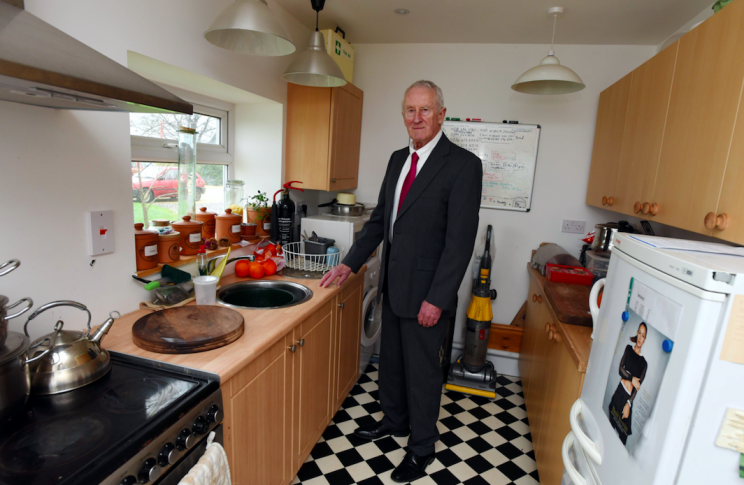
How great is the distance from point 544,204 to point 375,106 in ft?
4.81

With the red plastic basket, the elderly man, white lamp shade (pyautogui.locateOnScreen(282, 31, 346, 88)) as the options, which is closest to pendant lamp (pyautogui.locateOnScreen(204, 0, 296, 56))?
white lamp shade (pyautogui.locateOnScreen(282, 31, 346, 88))

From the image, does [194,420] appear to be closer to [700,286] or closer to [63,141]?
[63,141]

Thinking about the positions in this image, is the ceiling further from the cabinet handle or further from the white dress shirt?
the cabinet handle

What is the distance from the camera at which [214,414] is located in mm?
1084

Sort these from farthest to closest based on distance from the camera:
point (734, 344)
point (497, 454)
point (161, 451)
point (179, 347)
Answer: point (497, 454) → point (179, 347) → point (161, 451) → point (734, 344)

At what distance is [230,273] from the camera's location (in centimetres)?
215

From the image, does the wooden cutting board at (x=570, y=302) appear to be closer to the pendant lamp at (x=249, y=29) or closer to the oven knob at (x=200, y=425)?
the oven knob at (x=200, y=425)

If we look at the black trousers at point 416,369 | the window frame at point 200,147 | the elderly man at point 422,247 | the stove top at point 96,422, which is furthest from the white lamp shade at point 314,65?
the stove top at point 96,422

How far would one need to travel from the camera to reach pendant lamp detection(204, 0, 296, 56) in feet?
4.38

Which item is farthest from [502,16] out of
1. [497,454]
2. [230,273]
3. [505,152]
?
[497,454]

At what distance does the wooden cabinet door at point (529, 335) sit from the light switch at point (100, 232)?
6.99 ft

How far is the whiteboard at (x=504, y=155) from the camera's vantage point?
290cm

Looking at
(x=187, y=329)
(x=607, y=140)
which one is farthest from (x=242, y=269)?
(x=607, y=140)

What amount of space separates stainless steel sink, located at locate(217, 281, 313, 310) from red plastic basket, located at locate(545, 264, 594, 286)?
1.39 m
